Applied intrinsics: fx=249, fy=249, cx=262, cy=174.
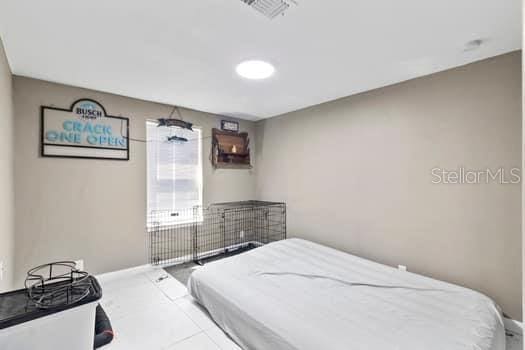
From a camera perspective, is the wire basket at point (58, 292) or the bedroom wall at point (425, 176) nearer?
the wire basket at point (58, 292)

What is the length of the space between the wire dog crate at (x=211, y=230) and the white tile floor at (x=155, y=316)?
0.50m

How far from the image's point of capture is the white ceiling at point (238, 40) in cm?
153

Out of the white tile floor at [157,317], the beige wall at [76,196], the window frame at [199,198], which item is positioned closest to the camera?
the white tile floor at [157,317]

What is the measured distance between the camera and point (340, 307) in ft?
6.16

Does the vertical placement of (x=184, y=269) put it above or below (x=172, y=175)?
below

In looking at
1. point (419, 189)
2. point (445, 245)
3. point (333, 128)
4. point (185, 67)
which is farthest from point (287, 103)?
point (445, 245)

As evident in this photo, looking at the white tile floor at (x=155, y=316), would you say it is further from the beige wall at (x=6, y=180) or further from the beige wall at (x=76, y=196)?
the beige wall at (x=6, y=180)

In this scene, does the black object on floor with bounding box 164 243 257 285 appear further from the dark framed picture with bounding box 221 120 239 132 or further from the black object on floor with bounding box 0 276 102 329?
the black object on floor with bounding box 0 276 102 329

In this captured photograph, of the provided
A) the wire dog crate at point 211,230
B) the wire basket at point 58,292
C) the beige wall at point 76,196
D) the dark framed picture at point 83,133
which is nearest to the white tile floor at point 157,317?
the beige wall at point 76,196

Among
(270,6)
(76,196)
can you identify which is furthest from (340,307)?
(76,196)

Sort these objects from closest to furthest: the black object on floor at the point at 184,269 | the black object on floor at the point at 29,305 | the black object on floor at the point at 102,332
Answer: the black object on floor at the point at 29,305, the black object on floor at the point at 102,332, the black object on floor at the point at 184,269

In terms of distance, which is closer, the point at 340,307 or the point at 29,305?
the point at 29,305

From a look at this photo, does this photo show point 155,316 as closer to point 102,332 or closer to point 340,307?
point 102,332

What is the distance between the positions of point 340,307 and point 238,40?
2.15 m
